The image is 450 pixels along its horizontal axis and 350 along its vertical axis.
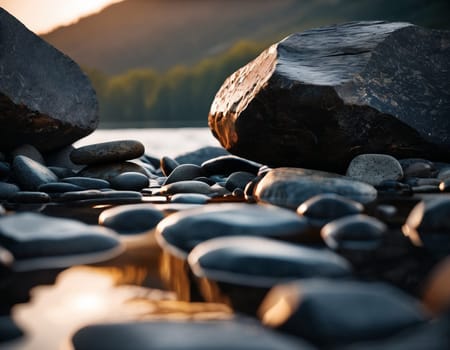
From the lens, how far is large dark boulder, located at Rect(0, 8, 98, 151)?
5445 millimetres

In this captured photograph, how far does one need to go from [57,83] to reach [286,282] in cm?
499

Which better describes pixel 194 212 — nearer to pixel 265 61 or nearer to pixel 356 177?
pixel 356 177

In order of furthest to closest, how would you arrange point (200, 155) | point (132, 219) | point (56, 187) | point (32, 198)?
point (200, 155)
point (56, 187)
point (32, 198)
point (132, 219)

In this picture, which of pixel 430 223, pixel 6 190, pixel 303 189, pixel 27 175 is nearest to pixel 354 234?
pixel 430 223

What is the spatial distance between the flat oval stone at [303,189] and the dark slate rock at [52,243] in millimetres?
1618

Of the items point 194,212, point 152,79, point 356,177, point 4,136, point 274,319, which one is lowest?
point 152,79

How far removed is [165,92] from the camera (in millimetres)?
69750

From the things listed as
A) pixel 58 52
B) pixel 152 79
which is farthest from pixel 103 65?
pixel 58 52

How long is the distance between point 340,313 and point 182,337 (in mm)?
392

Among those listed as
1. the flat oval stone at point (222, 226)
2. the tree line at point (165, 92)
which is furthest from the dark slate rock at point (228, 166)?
the tree line at point (165, 92)

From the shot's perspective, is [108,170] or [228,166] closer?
[108,170]

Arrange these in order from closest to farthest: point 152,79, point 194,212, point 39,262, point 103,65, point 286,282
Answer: point 286,282
point 39,262
point 194,212
point 152,79
point 103,65

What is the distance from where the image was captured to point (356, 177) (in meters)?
4.72

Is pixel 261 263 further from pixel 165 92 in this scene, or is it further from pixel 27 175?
pixel 165 92
